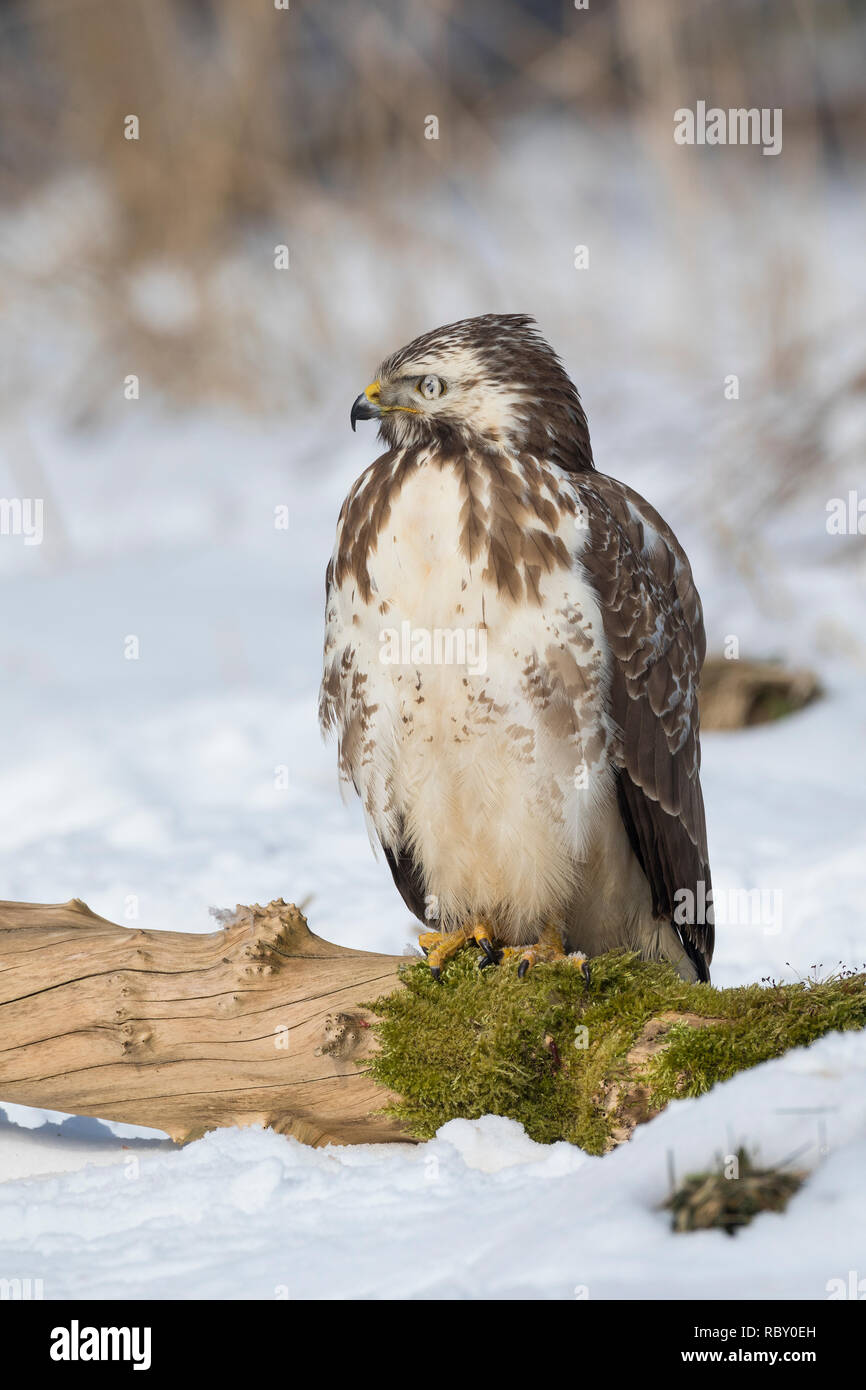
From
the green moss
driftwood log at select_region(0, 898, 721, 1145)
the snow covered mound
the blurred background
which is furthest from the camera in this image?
the blurred background

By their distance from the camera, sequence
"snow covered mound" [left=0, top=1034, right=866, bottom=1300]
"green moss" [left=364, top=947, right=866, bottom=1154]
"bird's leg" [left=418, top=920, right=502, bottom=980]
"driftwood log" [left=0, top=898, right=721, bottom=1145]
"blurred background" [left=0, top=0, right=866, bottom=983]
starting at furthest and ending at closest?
"blurred background" [left=0, top=0, right=866, bottom=983] → "bird's leg" [left=418, top=920, right=502, bottom=980] → "driftwood log" [left=0, top=898, right=721, bottom=1145] → "green moss" [left=364, top=947, right=866, bottom=1154] → "snow covered mound" [left=0, top=1034, right=866, bottom=1300]

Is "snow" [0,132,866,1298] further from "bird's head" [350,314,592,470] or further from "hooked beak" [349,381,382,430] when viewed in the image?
"hooked beak" [349,381,382,430]

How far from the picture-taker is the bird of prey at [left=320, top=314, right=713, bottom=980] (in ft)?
12.9

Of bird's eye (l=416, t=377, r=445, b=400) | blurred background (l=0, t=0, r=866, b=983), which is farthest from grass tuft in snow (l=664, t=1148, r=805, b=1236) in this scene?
blurred background (l=0, t=0, r=866, b=983)

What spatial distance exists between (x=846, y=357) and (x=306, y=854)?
5664mm

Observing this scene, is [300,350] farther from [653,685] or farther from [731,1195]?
[731,1195]

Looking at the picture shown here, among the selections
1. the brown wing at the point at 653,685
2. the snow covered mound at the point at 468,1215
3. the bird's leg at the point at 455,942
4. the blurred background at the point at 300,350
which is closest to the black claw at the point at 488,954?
the bird's leg at the point at 455,942

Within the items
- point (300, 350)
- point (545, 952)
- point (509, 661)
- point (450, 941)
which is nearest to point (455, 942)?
point (450, 941)

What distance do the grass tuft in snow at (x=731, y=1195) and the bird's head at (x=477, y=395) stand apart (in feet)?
7.16

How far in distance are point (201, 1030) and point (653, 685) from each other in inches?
65.9

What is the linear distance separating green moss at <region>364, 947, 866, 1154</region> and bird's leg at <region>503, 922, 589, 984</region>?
0.05 metres

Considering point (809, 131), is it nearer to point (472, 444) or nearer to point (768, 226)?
point (768, 226)

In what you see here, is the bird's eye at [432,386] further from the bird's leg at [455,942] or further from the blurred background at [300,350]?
the blurred background at [300,350]
